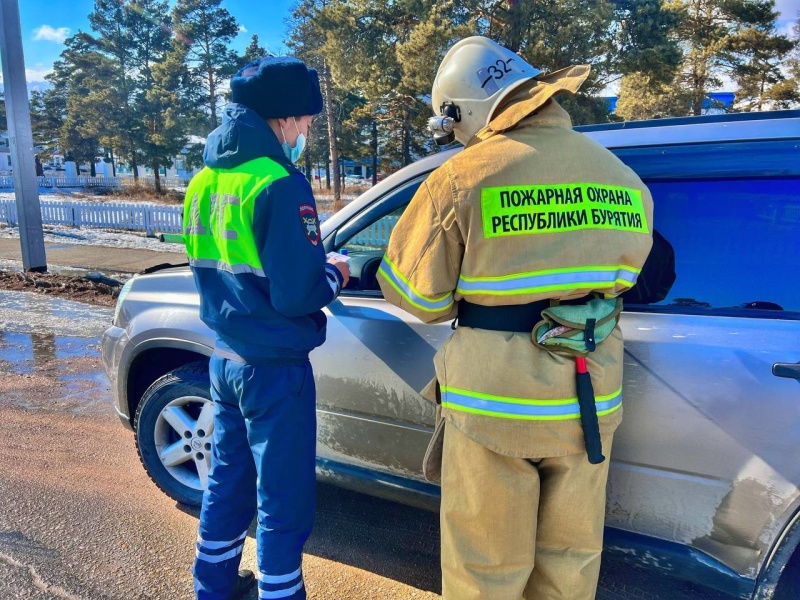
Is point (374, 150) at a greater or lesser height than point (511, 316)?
greater

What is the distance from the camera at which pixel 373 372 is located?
2.59 meters

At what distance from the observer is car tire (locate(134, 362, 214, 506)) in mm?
3025

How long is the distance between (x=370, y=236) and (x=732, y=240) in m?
1.53

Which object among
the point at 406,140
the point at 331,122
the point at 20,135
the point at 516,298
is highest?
the point at 331,122

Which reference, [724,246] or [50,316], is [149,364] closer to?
[724,246]

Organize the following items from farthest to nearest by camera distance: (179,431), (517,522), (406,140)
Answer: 1. (406,140)
2. (179,431)
3. (517,522)

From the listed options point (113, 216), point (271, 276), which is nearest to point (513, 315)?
point (271, 276)

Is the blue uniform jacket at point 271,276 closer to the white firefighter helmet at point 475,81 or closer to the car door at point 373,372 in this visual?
the car door at point 373,372

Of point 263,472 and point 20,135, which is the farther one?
point 20,135

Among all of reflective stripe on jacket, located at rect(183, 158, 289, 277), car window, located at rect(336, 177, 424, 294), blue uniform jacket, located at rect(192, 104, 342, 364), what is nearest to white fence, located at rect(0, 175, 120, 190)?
car window, located at rect(336, 177, 424, 294)

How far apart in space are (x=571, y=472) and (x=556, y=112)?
104 cm

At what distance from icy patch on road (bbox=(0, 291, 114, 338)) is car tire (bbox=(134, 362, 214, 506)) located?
4.10 m

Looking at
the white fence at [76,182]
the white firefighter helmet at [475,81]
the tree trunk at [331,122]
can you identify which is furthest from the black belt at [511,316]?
the white fence at [76,182]

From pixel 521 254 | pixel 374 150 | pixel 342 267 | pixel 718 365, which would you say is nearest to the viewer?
pixel 521 254
